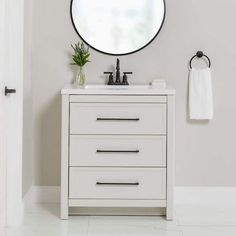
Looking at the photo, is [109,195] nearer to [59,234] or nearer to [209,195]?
[59,234]

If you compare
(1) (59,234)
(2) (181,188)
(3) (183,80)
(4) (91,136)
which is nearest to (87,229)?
(1) (59,234)

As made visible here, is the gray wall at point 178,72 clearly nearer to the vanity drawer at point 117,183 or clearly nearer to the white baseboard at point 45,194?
the white baseboard at point 45,194

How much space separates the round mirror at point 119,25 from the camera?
13.3ft

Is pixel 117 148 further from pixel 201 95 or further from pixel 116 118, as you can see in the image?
pixel 201 95

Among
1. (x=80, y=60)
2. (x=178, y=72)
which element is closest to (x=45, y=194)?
(x=80, y=60)

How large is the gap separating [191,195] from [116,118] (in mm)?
954

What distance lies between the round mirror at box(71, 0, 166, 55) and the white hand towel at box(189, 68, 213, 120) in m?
0.44

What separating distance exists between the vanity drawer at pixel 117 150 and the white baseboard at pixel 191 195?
576mm

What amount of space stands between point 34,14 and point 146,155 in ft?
4.42

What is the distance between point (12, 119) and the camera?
3.44 metres

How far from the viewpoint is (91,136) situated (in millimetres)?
3611

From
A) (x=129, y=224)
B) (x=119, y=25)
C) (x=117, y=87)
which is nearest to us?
(x=129, y=224)

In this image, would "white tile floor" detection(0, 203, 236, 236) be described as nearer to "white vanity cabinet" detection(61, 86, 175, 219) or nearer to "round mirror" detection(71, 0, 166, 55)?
"white vanity cabinet" detection(61, 86, 175, 219)

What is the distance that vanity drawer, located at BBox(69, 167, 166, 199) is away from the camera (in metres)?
3.63
